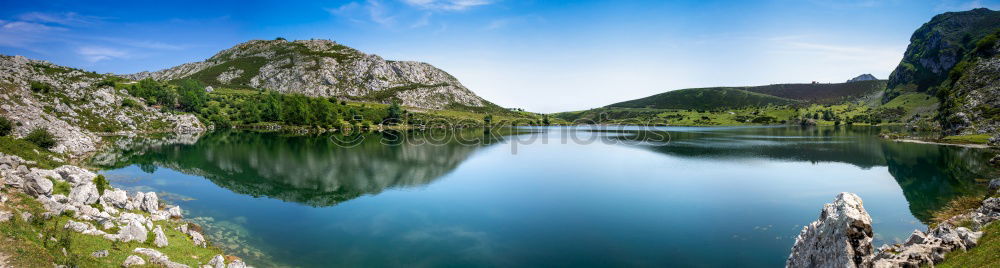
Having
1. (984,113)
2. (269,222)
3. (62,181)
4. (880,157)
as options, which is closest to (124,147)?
(62,181)

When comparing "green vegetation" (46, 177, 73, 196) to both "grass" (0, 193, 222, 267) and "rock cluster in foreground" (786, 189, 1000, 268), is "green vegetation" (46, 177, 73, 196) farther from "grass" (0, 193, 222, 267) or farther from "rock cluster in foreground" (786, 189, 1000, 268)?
"rock cluster in foreground" (786, 189, 1000, 268)

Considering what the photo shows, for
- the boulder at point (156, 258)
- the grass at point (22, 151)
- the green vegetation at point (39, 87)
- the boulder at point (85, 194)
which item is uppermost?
the green vegetation at point (39, 87)

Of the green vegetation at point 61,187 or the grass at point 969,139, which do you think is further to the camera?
the grass at point 969,139

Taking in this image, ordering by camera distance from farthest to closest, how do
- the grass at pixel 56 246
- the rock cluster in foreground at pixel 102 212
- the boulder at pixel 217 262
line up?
1. the boulder at pixel 217 262
2. the rock cluster in foreground at pixel 102 212
3. the grass at pixel 56 246

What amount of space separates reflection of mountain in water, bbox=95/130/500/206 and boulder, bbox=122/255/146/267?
21429 mm

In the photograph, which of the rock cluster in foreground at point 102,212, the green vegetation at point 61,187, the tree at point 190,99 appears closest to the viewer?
the rock cluster in foreground at point 102,212

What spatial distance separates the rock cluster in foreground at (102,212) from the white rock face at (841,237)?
25794 mm

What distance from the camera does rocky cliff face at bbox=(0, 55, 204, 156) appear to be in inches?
2222

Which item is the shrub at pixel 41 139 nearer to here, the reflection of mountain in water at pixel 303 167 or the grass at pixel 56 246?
the reflection of mountain in water at pixel 303 167

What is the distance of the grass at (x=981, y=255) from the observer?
13273mm

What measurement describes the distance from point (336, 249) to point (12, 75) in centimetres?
10473

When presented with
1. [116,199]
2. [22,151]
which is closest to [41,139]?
[22,151]

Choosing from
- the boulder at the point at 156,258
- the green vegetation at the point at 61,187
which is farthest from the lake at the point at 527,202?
the green vegetation at the point at 61,187

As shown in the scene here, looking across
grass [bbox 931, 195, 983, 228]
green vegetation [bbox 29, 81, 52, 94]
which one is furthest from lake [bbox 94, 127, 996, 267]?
green vegetation [bbox 29, 81, 52, 94]
